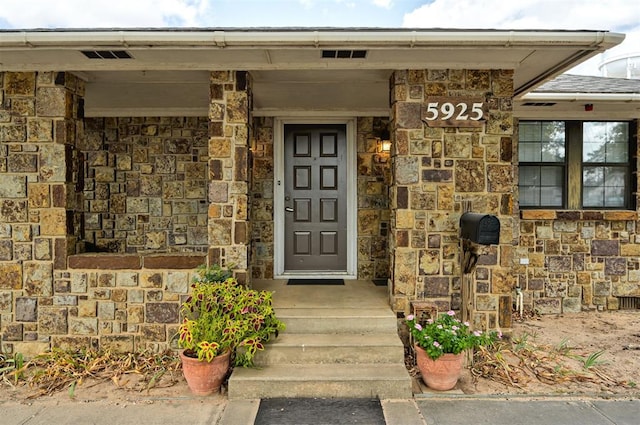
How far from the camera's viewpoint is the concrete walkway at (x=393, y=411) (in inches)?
109

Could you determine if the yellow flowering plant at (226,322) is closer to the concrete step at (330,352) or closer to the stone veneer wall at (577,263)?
the concrete step at (330,352)

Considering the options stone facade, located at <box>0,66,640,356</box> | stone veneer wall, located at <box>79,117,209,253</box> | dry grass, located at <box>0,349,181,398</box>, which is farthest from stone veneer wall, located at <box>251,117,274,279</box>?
dry grass, located at <box>0,349,181,398</box>

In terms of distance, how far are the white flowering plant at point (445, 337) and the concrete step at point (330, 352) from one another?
0.81 ft

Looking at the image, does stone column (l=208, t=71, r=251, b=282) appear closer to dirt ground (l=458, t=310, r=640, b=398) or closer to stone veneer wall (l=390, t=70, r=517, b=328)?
stone veneer wall (l=390, t=70, r=517, b=328)

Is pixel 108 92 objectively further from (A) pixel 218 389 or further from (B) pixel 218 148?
(A) pixel 218 389

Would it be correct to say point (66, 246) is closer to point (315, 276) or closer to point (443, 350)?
point (315, 276)

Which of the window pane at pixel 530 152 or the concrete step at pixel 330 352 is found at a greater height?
the window pane at pixel 530 152

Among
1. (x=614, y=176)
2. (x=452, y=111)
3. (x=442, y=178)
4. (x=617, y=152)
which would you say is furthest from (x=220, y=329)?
(x=617, y=152)

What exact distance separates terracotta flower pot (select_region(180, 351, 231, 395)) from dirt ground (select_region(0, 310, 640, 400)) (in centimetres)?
10

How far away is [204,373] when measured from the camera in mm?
3102

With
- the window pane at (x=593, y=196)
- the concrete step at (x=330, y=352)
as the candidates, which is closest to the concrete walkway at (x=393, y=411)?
the concrete step at (x=330, y=352)

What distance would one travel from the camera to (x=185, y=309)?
3.57 m

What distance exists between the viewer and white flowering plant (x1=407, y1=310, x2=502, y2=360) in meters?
3.11

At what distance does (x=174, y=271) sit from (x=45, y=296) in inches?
46.7
